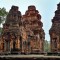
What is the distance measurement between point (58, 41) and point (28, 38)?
5.04 meters

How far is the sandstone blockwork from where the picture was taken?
2425 cm

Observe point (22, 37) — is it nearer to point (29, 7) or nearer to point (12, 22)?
point (12, 22)

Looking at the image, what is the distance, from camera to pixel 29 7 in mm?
30047

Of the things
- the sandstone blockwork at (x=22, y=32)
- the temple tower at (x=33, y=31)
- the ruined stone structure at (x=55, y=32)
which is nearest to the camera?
the ruined stone structure at (x=55, y=32)

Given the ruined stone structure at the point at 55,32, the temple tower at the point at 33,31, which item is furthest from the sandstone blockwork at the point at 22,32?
the ruined stone structure at the point at 55,32

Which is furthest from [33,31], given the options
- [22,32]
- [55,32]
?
[55,32]

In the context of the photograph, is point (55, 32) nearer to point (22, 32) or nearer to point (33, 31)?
point (22, 32)

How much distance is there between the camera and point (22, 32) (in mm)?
25391

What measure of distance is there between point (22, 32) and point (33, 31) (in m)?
3.27

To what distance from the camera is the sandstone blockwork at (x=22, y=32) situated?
24.2 metres

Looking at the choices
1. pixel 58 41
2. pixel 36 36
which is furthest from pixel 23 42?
pixel 58 41

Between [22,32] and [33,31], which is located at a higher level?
[33,31]

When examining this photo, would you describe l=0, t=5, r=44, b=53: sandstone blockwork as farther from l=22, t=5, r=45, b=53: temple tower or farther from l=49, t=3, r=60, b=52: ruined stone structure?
l=49, t=3, r=60, b=52: ruined stone structure

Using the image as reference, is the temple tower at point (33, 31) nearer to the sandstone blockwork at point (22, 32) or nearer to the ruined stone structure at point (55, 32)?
the sandstone blockwork at point (22, 32)
